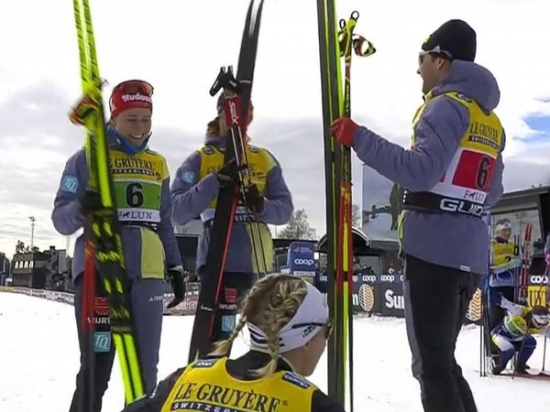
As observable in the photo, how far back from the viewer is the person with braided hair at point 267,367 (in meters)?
1.45

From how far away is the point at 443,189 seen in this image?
2607 mm

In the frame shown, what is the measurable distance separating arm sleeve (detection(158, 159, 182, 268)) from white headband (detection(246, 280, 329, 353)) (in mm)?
1697

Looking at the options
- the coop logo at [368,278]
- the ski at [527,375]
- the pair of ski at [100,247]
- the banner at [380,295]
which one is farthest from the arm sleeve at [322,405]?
the coop logo at [368,278]

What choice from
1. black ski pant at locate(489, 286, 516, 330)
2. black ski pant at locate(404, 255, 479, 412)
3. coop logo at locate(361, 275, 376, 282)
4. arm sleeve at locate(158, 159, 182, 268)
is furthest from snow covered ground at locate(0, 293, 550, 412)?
coop logo at locate(361, 275, 376, 282)

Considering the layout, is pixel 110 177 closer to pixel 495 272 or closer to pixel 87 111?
pixel 87 111

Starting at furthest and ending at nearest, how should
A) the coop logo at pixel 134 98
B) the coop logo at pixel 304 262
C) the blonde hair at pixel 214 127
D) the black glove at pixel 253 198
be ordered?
the coop logo at pixel 304 262 < the blonde hair at pixel 214 127 < the black glove at pixel 253 198 < the coop logo at pixel 134 98

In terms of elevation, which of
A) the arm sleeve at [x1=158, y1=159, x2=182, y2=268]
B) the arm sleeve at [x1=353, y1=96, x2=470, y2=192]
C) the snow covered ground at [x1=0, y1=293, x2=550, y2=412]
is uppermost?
the arm sleeve at [x1=353, y1=96, x2=470, y2=192]

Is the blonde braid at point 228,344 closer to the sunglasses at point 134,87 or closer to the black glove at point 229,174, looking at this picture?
the black glove at point 229,174

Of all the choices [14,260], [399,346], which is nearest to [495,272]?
[399,346]

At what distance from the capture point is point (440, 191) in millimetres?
2609

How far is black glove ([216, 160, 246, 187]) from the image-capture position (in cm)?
313

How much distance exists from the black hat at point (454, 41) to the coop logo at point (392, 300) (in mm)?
11760

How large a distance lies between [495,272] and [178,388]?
6.10m

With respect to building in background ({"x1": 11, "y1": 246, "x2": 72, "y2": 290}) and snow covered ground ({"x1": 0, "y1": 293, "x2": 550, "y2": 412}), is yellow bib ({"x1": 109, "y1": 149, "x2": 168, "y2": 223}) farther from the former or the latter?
building in background ({"x1": 11, "y1": 246, "x2": 72, "y2": 290})
